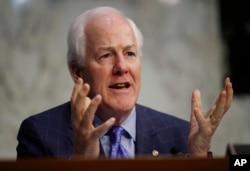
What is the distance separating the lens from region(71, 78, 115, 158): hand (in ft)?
6.11

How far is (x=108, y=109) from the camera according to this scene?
198 cm

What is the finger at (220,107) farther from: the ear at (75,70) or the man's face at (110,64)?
the ear at (75,70)

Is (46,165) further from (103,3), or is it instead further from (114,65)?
(103,3)

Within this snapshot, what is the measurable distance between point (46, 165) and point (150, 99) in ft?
1.76

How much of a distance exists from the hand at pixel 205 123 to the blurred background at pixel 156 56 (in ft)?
0.21

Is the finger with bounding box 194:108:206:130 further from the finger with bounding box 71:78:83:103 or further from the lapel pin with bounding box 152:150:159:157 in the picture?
the finger with bounding box 71:78:83:103

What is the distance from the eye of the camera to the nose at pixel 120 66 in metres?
1.96

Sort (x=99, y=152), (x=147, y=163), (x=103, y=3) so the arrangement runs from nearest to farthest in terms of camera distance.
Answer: (x=147, y=163), (x=99, y=152), (x=103, y=3)

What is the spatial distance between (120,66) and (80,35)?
19 cm

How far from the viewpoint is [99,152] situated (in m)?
1.95

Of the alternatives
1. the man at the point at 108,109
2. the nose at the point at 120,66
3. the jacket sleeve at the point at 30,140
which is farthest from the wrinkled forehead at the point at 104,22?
the jacket sleeve at the point at 30,140

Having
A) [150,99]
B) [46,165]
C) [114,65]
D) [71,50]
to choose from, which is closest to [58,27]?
[71,50]

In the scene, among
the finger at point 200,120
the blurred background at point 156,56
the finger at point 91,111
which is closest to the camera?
the finger at point 91,111

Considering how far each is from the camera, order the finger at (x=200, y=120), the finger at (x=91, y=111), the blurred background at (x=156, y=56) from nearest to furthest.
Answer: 1. the finger at (x=91, y=111)
2. the finger at (x=200, y=120)
3. the blurred background at (x=156, y=56)
